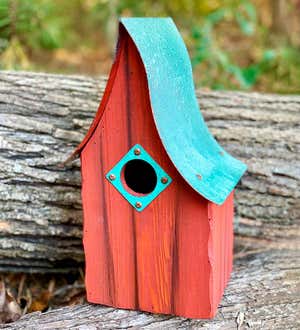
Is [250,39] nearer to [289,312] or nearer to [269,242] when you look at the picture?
[269,242]

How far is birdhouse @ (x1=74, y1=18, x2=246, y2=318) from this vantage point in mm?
1736

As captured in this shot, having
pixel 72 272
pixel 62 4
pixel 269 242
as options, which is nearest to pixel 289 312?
pixel 269 242

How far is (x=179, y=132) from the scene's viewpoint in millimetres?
1798

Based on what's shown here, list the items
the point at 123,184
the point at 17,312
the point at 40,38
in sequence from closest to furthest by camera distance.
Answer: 1. the point at 123,184
2. the point at 17,312
3. the point at 40,38

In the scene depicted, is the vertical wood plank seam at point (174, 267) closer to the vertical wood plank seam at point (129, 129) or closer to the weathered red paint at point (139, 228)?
the weathered red paint at point (139, 228)

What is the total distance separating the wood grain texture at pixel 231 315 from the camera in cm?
185

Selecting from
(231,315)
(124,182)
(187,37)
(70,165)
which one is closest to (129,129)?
(124,182)

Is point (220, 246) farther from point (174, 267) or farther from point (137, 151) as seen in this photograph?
point (137, 151)

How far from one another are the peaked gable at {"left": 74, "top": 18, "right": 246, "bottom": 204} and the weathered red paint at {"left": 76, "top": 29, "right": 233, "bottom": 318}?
0.04m

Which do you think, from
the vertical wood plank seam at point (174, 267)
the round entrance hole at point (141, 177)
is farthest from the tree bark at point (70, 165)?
the vertical wood plank seam at point (174, 267)

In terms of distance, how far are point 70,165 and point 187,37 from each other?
2.82 meters

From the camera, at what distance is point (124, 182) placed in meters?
1.85

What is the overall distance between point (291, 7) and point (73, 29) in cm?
215

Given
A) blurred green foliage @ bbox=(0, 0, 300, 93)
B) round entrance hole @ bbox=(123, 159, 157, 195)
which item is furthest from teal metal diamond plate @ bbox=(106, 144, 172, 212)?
blurred green foliage @ bbox=(0, 0, 300, 93)
